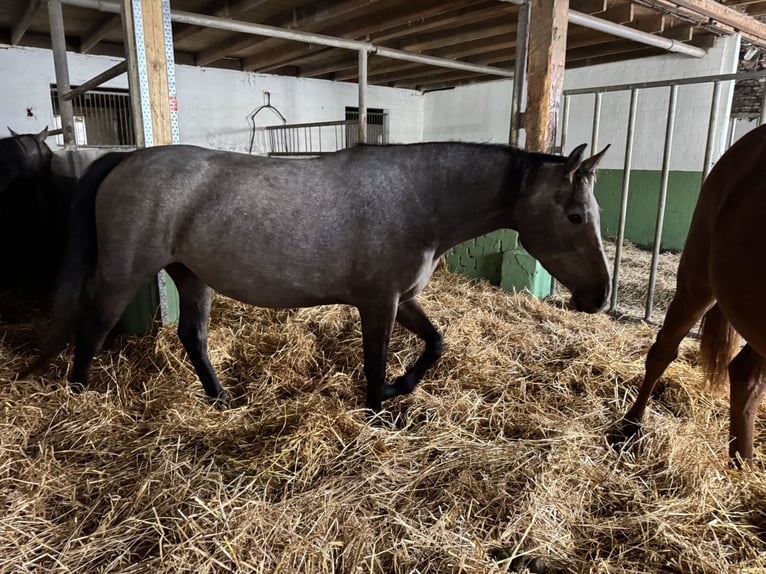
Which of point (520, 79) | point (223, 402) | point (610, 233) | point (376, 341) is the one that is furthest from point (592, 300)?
point (610, 233)

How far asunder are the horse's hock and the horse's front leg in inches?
90.4

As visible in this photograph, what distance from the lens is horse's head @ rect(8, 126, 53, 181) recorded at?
11.6ft

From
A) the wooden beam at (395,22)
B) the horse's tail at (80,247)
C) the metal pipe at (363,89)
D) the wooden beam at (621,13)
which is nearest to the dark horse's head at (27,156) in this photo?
the horse's tail at (80,247)

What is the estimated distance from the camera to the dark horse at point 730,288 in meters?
1.58

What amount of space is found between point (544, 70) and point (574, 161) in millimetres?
2039

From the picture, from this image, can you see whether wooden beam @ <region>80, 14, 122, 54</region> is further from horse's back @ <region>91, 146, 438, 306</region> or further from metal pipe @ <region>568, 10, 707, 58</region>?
metal pipe @ <region>568, 10, 707, 58</region>

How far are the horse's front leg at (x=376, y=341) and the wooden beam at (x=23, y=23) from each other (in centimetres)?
551

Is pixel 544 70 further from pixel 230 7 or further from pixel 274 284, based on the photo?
pixel 230 7

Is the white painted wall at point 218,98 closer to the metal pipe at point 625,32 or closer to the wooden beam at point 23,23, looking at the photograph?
the wooden beam at point 23,23

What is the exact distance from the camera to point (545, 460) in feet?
6.07

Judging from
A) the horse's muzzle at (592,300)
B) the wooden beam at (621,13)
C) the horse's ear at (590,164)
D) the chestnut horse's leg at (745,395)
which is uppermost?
the wooden beam at (621,13)

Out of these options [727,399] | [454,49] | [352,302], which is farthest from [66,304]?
[454,49]

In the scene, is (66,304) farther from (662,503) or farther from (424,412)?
(662,503)

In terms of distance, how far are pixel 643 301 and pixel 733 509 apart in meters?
3.49
